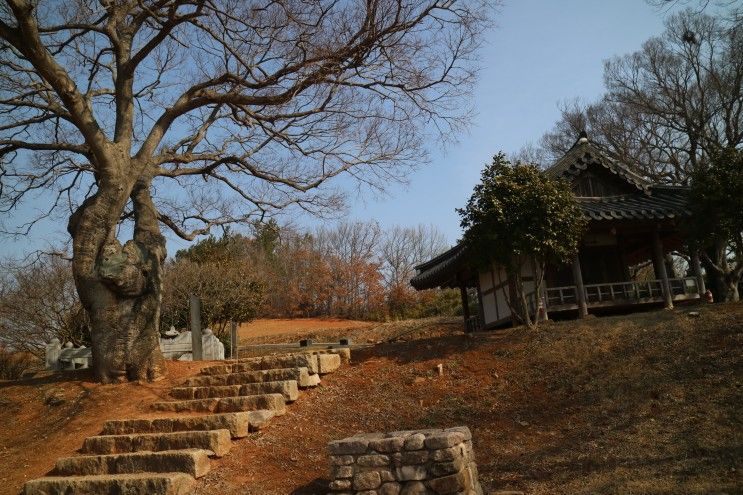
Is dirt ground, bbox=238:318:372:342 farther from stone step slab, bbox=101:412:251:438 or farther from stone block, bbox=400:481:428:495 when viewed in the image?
stone block, bbox=400:481:428:495

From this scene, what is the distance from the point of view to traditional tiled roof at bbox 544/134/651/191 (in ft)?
52.6

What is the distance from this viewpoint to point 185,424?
8586 mm

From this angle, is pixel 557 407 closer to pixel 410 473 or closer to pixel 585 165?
pixel 410 473

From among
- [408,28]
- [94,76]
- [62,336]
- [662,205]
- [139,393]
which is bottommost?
[139,393]

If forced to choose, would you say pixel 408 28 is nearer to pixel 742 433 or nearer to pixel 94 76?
pixel 94 76

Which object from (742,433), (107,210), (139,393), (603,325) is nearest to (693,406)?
(742,433)

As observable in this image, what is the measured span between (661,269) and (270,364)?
35.7ft

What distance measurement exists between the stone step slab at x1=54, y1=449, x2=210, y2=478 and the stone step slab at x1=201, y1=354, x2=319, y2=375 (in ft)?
8.76

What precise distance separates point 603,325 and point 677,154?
75.1ft

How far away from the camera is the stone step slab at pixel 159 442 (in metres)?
7.93

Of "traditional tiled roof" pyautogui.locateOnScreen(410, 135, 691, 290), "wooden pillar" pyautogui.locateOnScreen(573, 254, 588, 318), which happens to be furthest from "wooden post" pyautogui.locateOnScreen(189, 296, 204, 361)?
"wooden pillar" pyautogui.locateOnScreen(573, 254, 588, 318)

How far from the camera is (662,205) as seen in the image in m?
15.2

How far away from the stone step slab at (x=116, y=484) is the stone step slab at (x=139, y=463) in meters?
0.15

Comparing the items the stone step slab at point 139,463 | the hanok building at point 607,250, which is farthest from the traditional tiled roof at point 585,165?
the stone step slab at point 139,463
